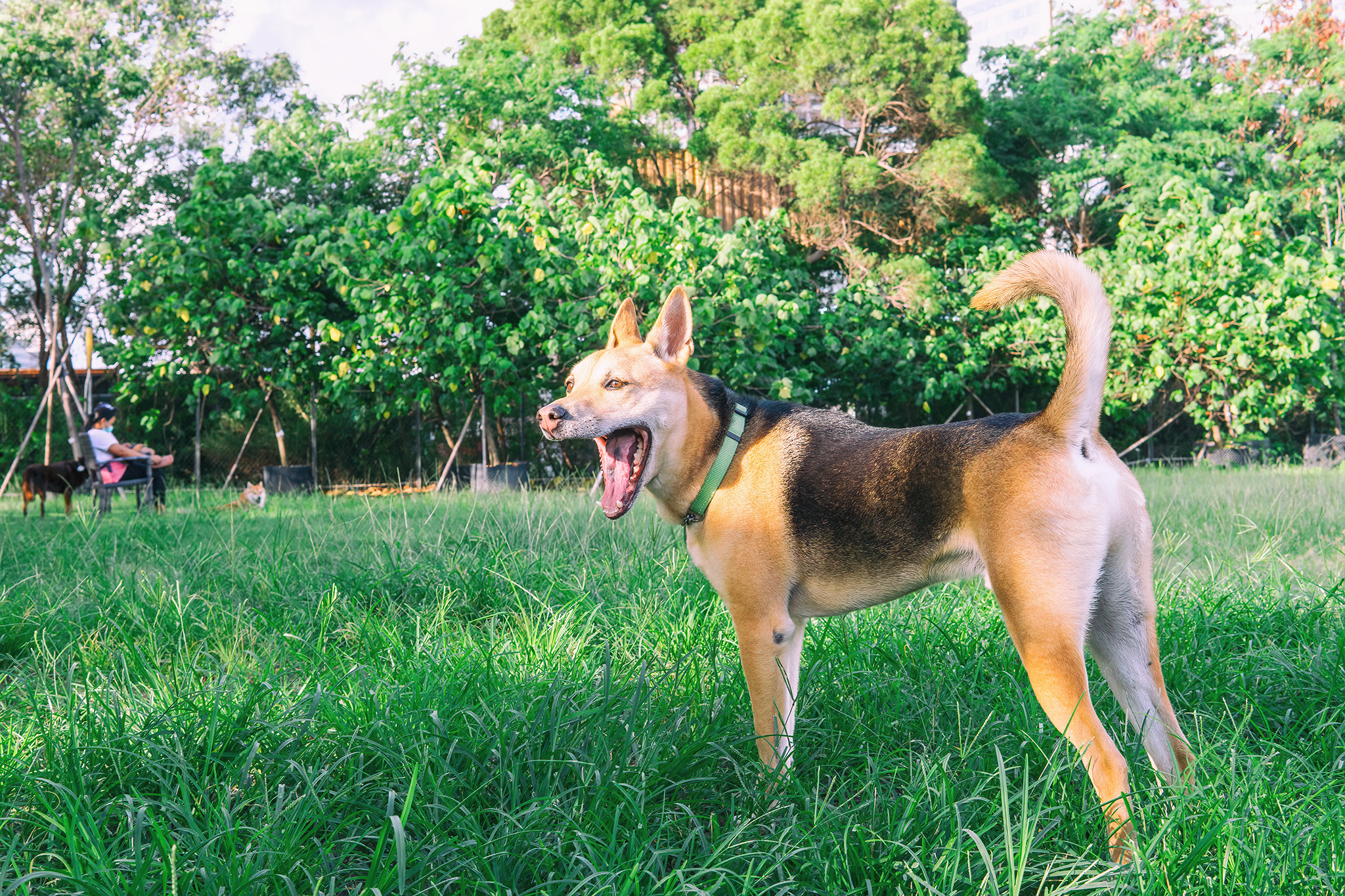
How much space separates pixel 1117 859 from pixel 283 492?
1075 centimetres

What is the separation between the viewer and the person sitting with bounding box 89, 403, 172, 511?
27.2 ft

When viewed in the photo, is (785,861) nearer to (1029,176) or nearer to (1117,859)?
(1117,859)

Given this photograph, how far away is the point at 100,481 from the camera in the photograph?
797 centimetres

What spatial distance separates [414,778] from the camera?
1747mm

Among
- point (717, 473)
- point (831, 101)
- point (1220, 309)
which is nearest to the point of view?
point (717, 473)

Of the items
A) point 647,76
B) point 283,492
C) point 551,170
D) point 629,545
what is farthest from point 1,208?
point 629,545

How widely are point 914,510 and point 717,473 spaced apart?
613 mm

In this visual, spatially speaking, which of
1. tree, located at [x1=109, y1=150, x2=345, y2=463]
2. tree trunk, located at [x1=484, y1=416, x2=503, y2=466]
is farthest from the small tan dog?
tree trunk, located at [x1=484, y1=416, x2=503, y2=466]

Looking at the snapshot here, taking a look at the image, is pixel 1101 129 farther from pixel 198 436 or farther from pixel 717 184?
pixel 198 436

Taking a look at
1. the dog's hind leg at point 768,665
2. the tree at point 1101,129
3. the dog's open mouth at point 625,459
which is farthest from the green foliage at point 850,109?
the dog's hind leg at point 768,665

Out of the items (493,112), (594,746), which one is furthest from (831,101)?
(594,746)

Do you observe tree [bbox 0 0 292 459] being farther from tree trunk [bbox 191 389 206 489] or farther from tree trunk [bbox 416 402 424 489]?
tree trunk [bbox 416 402 424 489]

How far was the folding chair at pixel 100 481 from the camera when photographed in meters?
7.86

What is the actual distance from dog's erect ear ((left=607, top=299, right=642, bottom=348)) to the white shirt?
773 cm
